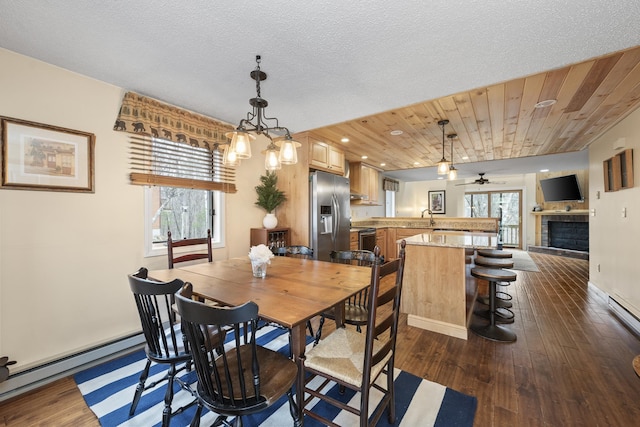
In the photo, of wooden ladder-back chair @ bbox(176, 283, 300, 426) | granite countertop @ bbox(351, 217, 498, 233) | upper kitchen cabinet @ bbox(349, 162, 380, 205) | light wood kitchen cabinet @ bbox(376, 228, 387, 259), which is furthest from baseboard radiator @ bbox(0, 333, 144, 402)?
light wood kitchen cabinet @ bbox(376, 228, 387, 259)

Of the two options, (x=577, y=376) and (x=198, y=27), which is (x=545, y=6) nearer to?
(x=198, y=27)

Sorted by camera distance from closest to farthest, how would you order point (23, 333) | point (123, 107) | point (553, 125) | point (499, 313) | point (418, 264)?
point (23, 333) → point (123, 107) → point (418, 264) → point (499, 313) → point (553, 125)

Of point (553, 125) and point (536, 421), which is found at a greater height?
point (553, 125)

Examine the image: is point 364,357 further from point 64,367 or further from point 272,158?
point 64,367

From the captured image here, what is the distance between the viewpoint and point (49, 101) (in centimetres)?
201

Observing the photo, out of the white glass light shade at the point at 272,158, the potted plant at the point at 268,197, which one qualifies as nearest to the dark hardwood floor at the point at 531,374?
the white glass light shade at the point at 272,158

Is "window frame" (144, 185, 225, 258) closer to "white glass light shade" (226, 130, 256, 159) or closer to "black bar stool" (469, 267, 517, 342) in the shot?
"white glass light shade" (226, 130, 256, 159)

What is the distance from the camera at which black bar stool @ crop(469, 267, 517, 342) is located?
8.22 ft

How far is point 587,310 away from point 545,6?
139 inches

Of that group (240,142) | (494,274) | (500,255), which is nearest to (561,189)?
(500,255)

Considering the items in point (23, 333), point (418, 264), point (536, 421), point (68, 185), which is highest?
point (68, 185)

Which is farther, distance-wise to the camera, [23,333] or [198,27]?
[23,333]

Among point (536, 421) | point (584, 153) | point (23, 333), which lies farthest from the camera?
point (584, 153)

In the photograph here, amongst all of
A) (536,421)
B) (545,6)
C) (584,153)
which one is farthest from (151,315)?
(584,153)
